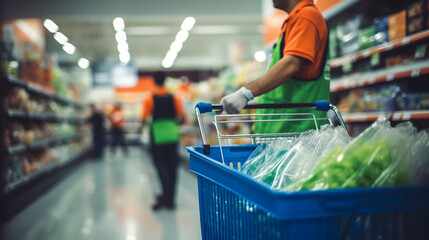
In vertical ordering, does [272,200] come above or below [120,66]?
below

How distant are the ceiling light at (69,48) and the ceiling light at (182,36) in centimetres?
425

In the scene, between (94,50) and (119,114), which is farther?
(94,50)

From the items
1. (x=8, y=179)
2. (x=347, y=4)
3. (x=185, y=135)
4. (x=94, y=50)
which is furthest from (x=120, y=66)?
(x=347, y=4)

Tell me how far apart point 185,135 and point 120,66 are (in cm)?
602

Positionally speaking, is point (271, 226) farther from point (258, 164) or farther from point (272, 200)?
point (258, 164)

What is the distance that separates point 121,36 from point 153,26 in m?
1.57

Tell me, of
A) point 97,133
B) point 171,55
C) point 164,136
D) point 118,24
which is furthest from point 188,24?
point 164,136

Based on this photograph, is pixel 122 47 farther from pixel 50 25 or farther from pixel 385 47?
pixel 385 47

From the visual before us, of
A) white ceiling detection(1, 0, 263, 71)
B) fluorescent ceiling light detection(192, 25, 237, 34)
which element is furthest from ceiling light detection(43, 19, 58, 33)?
fluorescent ceiling light detection(192, 25, 237, 34)

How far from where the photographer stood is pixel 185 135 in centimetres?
1007

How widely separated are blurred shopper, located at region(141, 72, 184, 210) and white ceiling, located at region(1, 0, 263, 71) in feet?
13.2

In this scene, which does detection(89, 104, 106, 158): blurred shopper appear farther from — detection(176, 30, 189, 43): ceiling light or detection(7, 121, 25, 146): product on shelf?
detection(7, 121, 25, 146): product on shelf

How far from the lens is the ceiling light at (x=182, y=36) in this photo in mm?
12730

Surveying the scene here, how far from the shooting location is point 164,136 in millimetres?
4438
